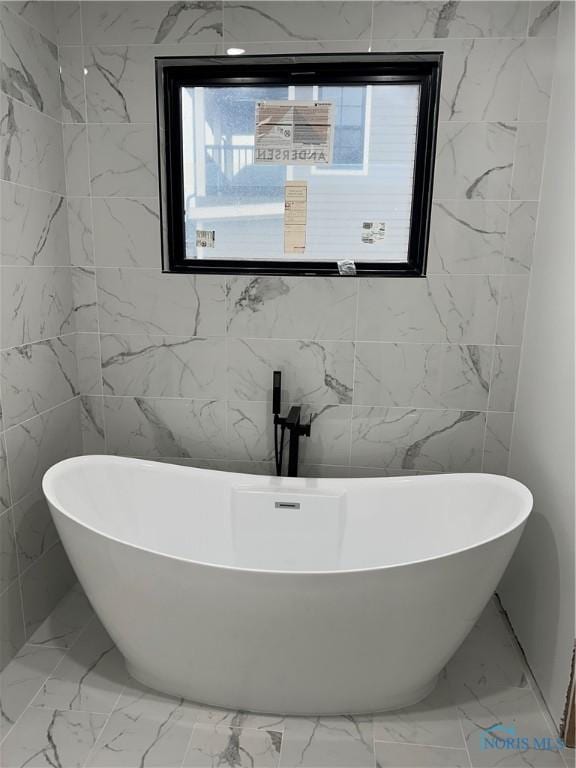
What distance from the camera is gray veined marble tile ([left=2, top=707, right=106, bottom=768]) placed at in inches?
61.8

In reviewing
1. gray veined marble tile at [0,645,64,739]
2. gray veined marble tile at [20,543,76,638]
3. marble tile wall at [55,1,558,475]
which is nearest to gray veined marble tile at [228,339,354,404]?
marble tile wall at [55,1,558,475]

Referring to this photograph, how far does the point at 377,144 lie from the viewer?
2.15 meters

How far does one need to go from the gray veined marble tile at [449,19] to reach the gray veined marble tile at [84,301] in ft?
4.89

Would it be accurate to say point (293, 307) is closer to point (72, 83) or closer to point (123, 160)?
point (123, 160)

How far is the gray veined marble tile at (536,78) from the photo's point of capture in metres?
1.92

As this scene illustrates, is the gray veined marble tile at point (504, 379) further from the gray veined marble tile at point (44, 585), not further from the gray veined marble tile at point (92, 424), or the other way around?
the gray veined marble tile at point (44, 585)

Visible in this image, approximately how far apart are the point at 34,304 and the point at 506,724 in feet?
7.28

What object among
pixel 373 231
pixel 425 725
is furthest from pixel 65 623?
pixel 373 231

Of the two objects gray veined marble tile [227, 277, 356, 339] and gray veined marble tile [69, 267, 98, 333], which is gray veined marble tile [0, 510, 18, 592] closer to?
gray veined marble tile [69, 267, 98, 333]

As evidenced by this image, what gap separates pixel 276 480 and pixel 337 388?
0.47 m

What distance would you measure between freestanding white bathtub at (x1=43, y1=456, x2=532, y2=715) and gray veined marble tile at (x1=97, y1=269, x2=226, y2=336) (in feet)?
1.95

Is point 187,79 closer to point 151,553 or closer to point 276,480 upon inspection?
point 276,480

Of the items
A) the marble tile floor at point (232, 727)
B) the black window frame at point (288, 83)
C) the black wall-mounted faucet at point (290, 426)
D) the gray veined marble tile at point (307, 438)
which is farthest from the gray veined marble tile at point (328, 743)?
the black window frame at point (288, 83)

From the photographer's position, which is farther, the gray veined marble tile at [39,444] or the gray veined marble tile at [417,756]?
the gray veined marble tile at [39,444]
